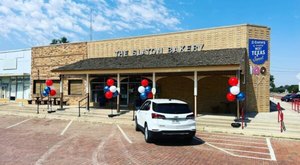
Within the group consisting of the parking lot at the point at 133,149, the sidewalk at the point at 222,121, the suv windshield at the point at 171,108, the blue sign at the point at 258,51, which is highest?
the blue sign at the point at 258,51

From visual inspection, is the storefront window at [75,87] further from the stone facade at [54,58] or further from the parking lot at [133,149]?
the parking lot at [133,149]

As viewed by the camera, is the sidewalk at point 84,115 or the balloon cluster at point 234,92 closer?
the balloon cluster at point 234,92

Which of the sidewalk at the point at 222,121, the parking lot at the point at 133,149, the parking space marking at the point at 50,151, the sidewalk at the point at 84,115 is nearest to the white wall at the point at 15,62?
the sidewalk at the point at 84,115

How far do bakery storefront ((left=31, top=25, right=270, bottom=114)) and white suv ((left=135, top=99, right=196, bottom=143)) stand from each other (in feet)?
21.2

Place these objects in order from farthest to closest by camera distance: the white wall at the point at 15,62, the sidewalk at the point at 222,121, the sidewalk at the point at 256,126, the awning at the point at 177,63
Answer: the white wall at the point at 15,62 → the awning at the point at 177,63 → the sidewalk at the point at 222,121 → the sidewalk at the point at 256,126

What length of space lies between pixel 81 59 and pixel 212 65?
51.3 feet

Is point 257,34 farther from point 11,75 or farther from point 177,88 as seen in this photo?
point 11,75

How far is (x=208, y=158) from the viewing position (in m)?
8.92

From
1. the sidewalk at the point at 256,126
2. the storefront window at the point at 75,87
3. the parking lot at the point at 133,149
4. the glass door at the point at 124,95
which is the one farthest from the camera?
the storefront window at the point at 75,87

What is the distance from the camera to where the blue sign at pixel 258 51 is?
20.8m

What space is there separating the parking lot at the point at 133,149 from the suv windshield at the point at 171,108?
1266 mm

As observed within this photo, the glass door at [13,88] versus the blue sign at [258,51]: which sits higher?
the blue sign at [258,51]

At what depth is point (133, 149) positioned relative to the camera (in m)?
10.1

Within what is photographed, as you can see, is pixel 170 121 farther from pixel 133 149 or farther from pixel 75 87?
pixel 75 87
